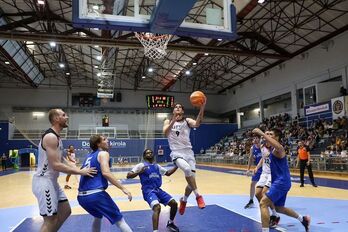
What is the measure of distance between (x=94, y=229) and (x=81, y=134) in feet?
109

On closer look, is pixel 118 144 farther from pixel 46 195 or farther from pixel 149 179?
pixel 46 195

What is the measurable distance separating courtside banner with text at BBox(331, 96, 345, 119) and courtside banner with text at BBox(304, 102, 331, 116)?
378 millimetres

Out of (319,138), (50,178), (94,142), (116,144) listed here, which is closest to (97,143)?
(94,142)

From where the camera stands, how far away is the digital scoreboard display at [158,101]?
29672 millimetres

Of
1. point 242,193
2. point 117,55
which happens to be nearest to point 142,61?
point 117,55

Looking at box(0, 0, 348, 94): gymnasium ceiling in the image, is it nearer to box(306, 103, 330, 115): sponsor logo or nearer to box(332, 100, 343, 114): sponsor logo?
box(306, 103, 330, 115): sponsor logo

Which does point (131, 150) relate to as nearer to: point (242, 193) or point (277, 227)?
point (242, 193)

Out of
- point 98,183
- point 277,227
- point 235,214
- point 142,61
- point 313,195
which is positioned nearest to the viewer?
point 98,183

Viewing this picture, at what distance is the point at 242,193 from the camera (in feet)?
34.7

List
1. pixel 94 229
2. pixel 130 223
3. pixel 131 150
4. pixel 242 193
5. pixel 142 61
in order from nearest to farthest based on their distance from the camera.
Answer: pixel 94 229 < pixel 130 223 < pixel 242 193 < pixel 142 61 < pixel 131 150

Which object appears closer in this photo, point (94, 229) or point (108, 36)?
point (94, 229)

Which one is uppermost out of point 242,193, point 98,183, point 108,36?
point 108,36

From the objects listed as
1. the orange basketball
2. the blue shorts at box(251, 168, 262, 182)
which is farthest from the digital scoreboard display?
the orange basketball

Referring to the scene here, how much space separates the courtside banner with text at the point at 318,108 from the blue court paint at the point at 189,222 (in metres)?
17.0
